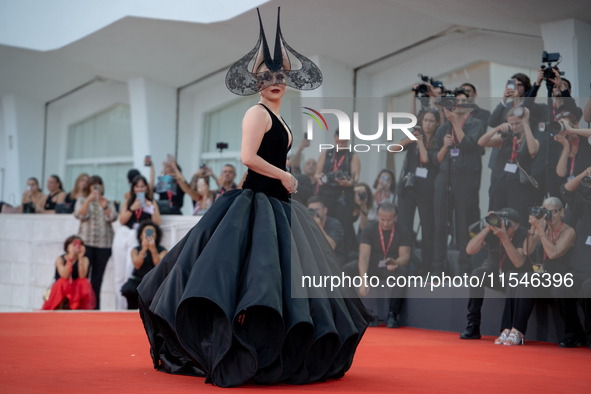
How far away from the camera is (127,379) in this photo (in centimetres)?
292

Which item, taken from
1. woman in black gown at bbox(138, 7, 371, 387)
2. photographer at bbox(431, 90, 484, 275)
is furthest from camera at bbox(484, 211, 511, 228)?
woman in black gown at bbox(138, 7, 371, 387)

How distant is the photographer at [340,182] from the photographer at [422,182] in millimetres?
431

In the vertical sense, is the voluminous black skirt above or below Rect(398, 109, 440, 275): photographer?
below

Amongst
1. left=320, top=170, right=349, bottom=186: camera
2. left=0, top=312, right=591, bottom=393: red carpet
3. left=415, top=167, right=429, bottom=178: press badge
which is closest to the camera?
left=0, top=312, right=591, bottom=393: red carpet

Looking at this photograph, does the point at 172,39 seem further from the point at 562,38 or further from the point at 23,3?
the point at 562,38

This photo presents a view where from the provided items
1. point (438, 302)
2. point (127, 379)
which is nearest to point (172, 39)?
point (438, 302)

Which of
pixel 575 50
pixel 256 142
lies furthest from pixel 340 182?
pixel 256 142

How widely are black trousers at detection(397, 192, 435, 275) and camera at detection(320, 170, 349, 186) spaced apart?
0.53 meters

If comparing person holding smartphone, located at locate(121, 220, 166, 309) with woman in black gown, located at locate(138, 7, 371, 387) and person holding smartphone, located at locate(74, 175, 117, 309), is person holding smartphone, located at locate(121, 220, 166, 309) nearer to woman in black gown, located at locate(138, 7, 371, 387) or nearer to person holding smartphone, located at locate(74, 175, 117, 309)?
person holding smartphone, located at locate(74, 175, 117, 309)

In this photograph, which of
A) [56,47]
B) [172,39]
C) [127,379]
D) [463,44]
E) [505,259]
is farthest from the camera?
[56,47]

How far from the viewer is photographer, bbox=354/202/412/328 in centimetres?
592

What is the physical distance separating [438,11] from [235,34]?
3.03 metres

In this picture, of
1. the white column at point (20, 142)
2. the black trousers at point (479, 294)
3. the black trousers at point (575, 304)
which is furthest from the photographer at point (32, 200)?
the black trousers at point (575, 304)

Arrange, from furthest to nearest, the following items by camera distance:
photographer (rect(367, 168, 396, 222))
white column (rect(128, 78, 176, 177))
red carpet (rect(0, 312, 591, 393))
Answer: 1. white column (rect(128, 78, 176, 177))
2. photographer (rect(367, 168, 396, 222))
3. red carpet (rect(0, 312, 591, 393))
